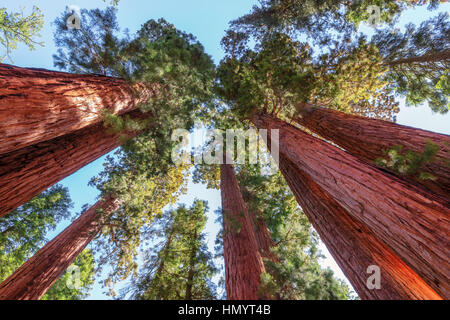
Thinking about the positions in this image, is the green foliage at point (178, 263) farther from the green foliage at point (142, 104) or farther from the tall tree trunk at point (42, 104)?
the tall tree trunk at point (42, 104)

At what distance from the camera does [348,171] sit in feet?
9.94

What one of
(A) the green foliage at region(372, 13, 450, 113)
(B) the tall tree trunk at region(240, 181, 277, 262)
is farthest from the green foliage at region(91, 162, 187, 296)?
(A) the green foliage at region(372, 13, 450, 113)

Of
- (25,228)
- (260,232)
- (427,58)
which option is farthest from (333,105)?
(25,228)

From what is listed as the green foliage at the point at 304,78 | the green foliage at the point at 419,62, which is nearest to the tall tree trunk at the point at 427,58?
the green foliage at the point at 419,62

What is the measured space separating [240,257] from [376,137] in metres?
3.53

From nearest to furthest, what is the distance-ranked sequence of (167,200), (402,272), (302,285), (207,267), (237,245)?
(302,285) < (402,272) < (237,245) < (207,267) < (167,200)

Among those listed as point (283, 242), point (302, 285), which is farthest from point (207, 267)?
Result: point (302, 285)

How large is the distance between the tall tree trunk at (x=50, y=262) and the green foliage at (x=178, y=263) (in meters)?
1.88

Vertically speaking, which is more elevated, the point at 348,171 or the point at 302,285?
the point at 348,171

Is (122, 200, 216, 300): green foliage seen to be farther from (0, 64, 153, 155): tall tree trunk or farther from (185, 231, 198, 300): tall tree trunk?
(0, 64, 153, 155): tall tree trunk

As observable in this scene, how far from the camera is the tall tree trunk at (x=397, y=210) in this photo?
1.86 meters

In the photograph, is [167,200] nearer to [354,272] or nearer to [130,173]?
[130,173]
